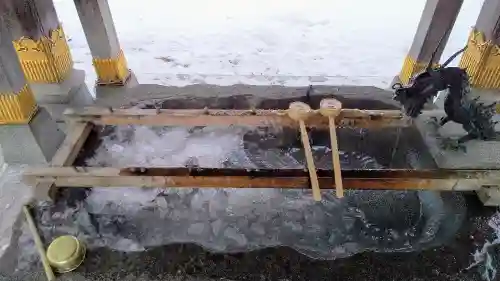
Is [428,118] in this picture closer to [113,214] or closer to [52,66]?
[113,214]

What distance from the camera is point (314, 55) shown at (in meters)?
7.13

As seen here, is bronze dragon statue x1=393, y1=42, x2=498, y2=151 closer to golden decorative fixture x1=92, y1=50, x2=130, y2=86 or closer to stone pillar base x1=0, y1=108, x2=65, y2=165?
stone pillar base x1=0, y1=108, x2=65, y2=165

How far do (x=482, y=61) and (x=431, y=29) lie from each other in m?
0.66

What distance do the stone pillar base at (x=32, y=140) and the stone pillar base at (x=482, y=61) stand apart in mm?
3920

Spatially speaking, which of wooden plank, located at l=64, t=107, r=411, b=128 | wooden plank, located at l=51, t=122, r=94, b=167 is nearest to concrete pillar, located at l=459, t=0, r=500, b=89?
wooden plank, located at l=64, t=107, r=411, b=128

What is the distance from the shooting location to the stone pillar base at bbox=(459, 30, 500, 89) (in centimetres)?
385

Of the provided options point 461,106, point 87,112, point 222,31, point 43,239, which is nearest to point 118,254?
point 43,239

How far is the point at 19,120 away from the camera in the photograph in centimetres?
353

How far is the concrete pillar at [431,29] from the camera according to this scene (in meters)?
4.14

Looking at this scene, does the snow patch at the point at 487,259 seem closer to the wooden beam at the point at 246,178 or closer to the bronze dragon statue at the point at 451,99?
the wooden beam at the point at 246,178

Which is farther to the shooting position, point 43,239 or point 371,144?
point 371,144

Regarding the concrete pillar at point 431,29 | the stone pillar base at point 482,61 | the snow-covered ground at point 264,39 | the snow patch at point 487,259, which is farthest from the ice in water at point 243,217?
the snow-covered ground at point 264,39

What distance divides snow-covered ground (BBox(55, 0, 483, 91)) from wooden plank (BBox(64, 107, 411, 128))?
2765mm

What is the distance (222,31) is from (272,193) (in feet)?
18.2
